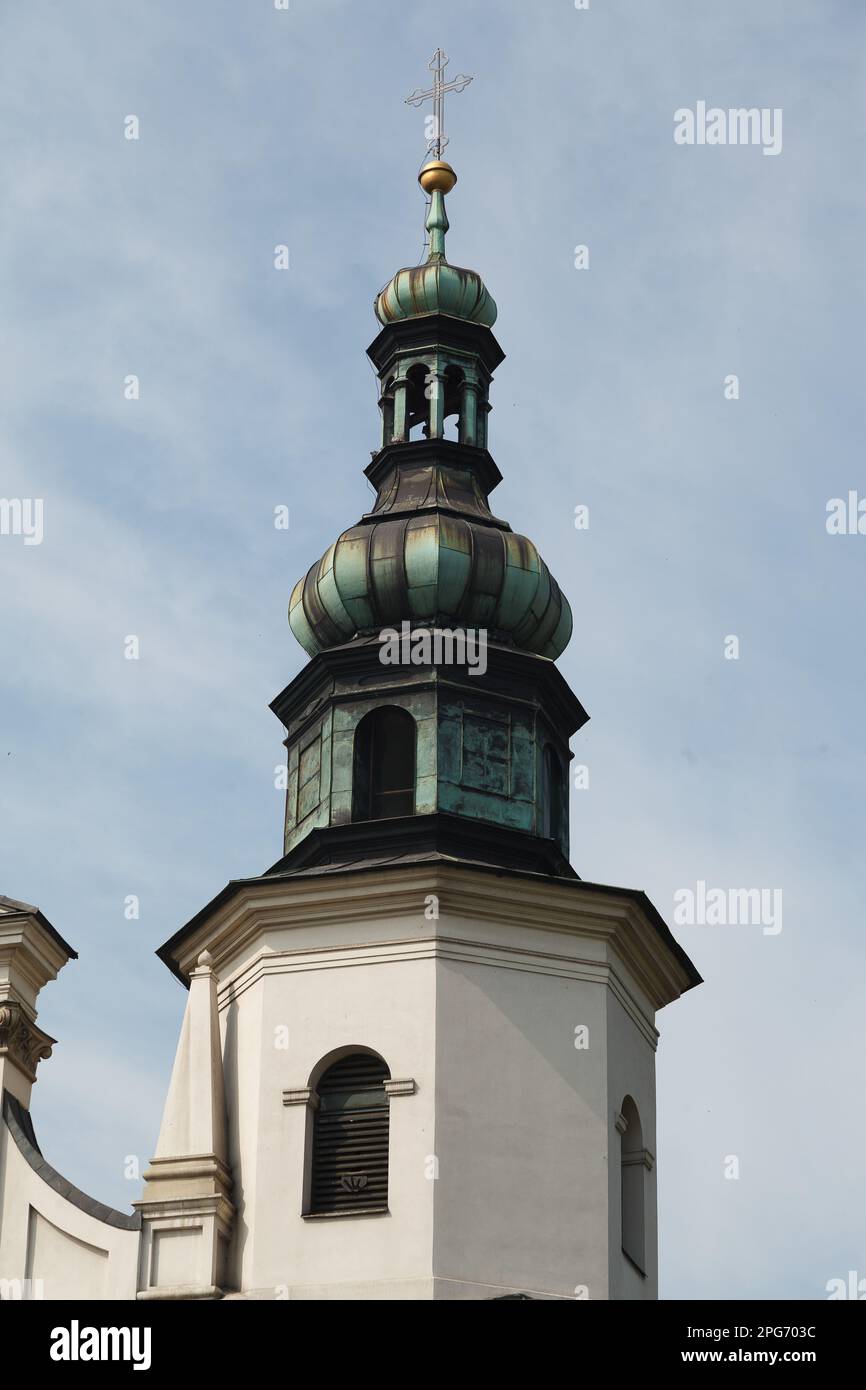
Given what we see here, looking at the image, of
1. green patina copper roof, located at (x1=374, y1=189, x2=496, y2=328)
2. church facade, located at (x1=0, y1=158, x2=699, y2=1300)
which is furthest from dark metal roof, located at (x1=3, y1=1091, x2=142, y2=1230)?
green patina copper roof, located at (x1=374, y1=189, x2=496, y2=328)

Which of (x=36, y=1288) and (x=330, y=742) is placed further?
(x=330, y=742)

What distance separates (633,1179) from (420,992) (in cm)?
271

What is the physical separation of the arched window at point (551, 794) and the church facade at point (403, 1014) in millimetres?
58

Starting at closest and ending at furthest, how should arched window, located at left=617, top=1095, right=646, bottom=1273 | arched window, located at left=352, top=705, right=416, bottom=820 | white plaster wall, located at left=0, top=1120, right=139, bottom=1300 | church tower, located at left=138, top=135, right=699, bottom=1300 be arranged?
church tower, located at left=138, top=135, right=699, bottom=1300 → white plaster wall, located at left=0, top=1120, right=139, bottom=1300 → arched window, located at left=617, top=1095, right=646, bottom=1273 → arched window, located at left=352, top=705, right=416, bottom=820

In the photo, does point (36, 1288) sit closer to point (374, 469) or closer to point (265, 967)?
point (265, 967)

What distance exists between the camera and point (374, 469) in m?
29.0

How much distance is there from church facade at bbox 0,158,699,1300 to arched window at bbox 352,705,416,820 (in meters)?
0.03

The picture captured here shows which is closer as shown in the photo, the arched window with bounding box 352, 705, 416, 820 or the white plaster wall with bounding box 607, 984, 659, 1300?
the white plaster wall with bounding box 607, 984, 659, 1300

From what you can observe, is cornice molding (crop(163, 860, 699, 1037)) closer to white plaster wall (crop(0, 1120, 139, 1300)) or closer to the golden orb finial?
white plaster wall (crop(0, 1120, 139, 1300))

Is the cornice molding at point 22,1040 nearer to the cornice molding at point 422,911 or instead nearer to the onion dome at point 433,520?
the cornice molding at point 422,911

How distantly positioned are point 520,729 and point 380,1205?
4.99 meters

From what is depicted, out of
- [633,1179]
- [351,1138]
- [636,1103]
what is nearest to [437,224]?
[636,1103]

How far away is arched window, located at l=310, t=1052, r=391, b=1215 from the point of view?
935 inches
